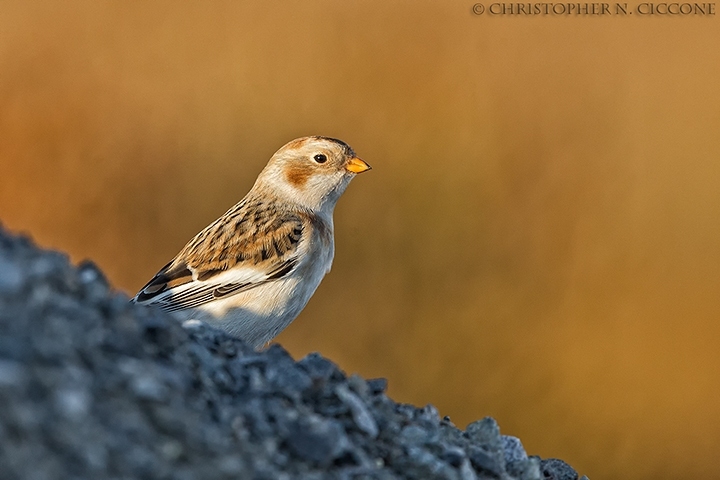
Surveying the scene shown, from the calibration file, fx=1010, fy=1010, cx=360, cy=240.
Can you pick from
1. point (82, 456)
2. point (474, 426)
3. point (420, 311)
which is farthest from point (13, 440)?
point (420, 311)

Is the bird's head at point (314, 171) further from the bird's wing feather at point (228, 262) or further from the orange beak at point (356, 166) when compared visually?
the bird's wing feather at point (228, 262)

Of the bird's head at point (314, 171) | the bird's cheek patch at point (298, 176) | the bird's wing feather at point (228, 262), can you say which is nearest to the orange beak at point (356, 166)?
the bird's head at point (314, 171)

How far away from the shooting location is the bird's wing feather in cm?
442

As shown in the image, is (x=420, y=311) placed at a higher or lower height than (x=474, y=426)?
higher

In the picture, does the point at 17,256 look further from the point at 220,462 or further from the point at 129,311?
the point at 220,462

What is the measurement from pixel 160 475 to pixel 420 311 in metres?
4.96

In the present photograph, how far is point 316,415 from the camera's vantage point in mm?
2547

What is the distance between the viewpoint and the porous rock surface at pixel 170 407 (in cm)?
191

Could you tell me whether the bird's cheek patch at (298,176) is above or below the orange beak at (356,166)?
below

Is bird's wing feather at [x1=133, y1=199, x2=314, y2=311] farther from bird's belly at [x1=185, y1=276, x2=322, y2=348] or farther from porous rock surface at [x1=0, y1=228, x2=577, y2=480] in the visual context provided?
porous rock surface at [x1=0, y1=228, x2=577, y2=480]

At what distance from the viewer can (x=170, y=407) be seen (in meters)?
2.13

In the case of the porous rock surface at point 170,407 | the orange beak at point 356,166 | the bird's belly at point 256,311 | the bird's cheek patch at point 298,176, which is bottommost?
the porous rock surface at point 170,407

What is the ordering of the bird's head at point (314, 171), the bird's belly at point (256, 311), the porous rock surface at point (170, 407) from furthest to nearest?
the bird's head at point (314, 171)
the bird's belly at point (256, 311)
the porous rock surface at point (170, 407)

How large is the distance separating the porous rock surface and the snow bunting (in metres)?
1.37
